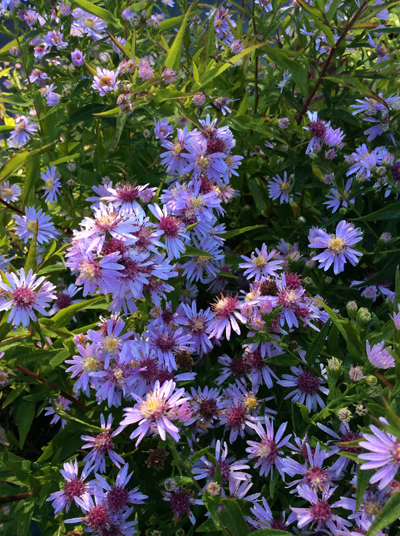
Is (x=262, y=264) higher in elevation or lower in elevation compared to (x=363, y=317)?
higher

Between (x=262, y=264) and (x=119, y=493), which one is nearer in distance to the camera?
(x=119, y=493)

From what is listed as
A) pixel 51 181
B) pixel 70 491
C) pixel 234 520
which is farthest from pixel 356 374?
pixel 51 181

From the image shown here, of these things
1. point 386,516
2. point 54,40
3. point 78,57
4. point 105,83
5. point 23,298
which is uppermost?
point 54,40

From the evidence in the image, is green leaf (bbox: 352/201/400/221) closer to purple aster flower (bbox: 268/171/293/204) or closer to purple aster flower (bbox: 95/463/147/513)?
purple aster flower (bbox: 268/171/293/204)

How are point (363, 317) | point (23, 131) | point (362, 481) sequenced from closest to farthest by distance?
point (362, 481)
point (363, 317)
point (23, 131)

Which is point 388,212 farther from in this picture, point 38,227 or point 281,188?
point 38,227

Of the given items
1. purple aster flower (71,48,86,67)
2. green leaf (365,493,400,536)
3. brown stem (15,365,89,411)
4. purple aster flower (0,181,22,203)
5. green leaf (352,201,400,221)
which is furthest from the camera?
purple aster flower (0,181,22,203)

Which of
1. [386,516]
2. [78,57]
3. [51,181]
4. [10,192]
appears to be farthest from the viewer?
[10,192]

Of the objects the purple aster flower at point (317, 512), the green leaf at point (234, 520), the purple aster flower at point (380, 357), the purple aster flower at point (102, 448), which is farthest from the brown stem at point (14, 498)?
the purple aster flower at point (380, 357)

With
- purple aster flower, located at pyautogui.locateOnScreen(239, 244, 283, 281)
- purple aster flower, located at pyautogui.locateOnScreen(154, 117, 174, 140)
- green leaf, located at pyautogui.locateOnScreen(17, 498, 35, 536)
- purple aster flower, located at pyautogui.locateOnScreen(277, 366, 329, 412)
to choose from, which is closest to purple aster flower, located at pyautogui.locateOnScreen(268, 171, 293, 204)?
purple aster flower, located at pyautogui.locateOnScreen(239, 244, 283, 281)
